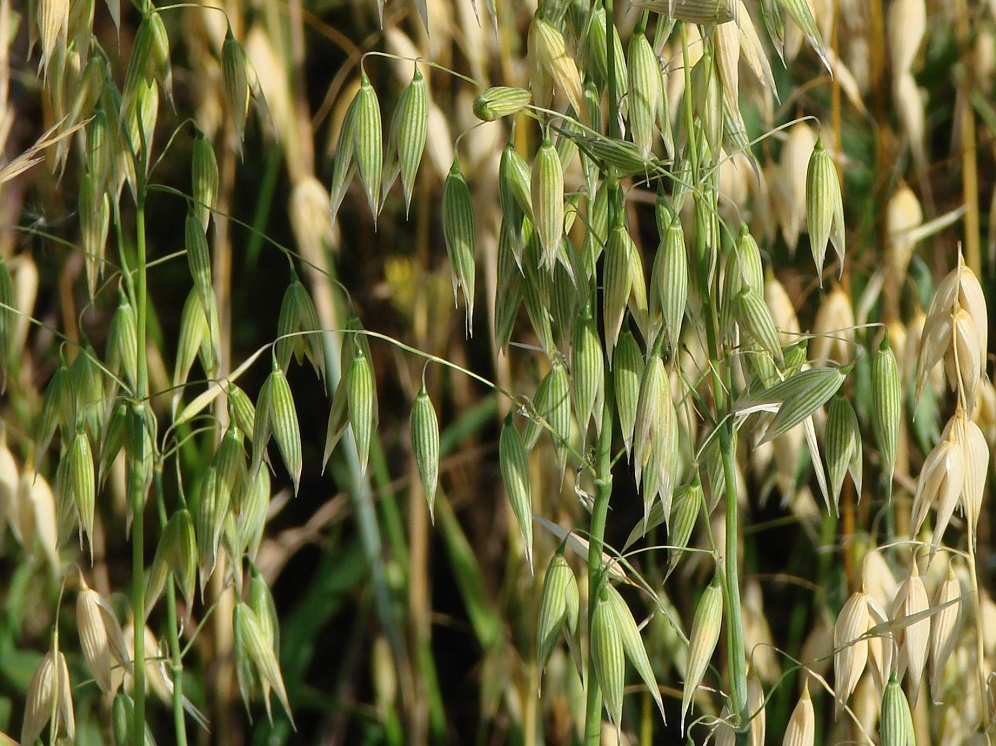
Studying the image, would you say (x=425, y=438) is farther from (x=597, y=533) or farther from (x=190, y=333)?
(x=190, y=333)

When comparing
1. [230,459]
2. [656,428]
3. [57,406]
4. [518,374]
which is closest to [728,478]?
[656,428]

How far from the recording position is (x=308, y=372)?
1.26 m

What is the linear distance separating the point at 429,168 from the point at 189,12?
0.25m

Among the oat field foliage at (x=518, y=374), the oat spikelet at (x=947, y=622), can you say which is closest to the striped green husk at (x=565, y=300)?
the oat field foliage at (x=518, y=374)

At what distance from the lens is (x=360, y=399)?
0.48 metres

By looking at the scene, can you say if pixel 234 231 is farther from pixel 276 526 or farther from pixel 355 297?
pixel 276 526

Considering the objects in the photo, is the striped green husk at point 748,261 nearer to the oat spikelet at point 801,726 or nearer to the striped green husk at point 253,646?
the oat spikelet at point 801,726

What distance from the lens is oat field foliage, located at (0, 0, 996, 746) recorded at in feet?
1.49

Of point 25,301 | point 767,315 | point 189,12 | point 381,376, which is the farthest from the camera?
point 381,376

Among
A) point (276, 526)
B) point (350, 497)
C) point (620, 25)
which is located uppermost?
point (620, 25)

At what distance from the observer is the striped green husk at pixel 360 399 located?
48 centimetres

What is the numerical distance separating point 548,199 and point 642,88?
6cm

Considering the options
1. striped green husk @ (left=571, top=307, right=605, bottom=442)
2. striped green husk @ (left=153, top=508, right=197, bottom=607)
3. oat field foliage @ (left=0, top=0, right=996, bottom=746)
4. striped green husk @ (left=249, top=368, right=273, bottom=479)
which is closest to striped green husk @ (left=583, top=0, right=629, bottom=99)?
oat field foliage @ (left=0, top=0, right=996, bottom=746)

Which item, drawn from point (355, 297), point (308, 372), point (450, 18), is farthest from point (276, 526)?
point (450, 18)
